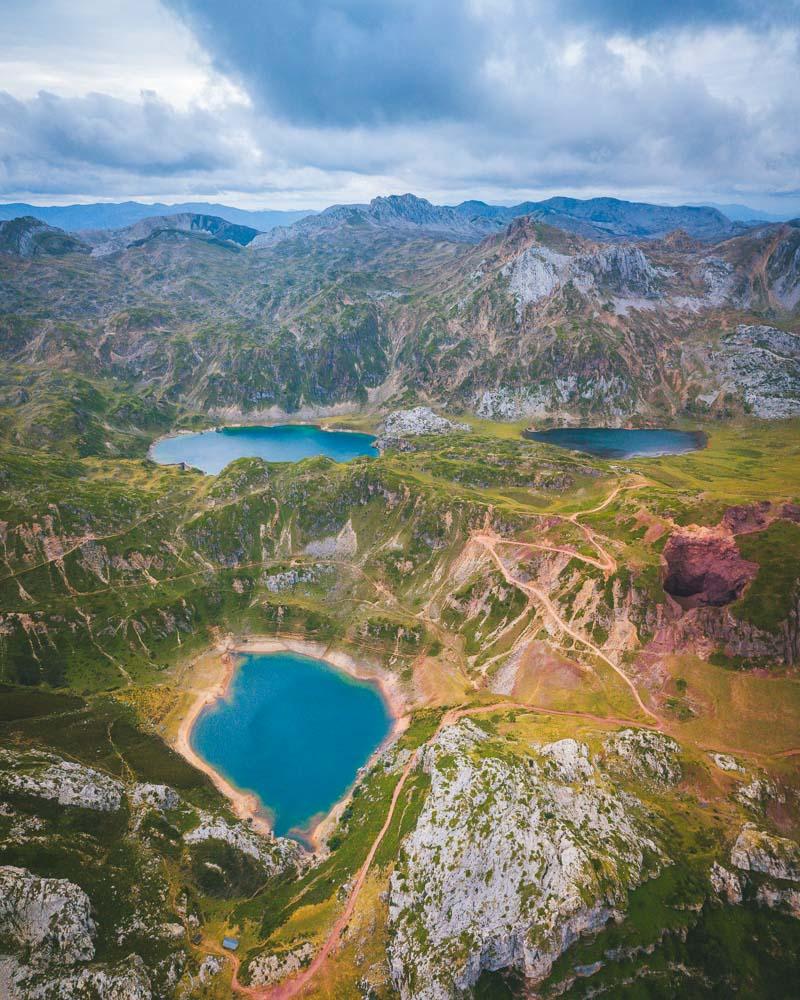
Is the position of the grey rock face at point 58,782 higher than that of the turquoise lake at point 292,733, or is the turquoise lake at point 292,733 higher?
the grey rock face at point 58,782

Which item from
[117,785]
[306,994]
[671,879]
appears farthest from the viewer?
[117,785]

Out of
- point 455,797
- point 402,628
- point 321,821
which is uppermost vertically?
point 455,797

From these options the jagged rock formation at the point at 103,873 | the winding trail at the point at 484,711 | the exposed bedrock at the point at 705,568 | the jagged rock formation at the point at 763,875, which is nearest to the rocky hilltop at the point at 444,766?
the jagged rock formation at the point at 763,875

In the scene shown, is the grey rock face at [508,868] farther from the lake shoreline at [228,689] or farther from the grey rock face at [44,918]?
the grey rock face at [44,918]

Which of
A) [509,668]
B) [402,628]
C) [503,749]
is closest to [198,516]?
[402,628]

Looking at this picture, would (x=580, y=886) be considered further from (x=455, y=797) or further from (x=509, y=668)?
(x=509, y=668)

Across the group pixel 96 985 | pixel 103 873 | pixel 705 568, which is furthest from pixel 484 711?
pixel 96 985

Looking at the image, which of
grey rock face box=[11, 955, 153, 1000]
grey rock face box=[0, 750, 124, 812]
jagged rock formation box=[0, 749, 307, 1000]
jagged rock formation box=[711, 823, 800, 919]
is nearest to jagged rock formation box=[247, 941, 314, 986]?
jagged rock formation box=[0, 749, 307, 1000]
